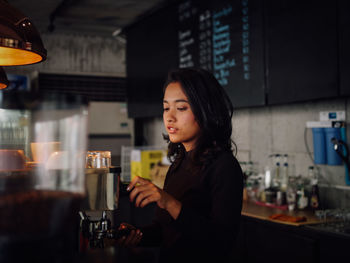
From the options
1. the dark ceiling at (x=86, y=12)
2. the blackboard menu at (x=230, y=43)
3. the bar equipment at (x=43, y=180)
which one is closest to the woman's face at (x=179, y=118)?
the bar equipment at (x=43, y=180)

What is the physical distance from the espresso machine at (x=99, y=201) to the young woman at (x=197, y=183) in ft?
0.38

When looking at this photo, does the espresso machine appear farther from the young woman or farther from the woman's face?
the woman's face

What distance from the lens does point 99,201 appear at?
879 millimetres

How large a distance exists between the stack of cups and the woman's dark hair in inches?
58.9

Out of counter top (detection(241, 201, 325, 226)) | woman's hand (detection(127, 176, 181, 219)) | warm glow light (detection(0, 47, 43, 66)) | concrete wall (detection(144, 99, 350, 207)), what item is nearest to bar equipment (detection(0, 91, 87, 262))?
woman's hand (detection(127, 176, 181, 219))

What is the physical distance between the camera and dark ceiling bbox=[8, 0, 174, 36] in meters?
4.23

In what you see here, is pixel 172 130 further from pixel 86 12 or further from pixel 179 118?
pixel 86 12

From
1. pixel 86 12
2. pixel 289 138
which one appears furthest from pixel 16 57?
pixel 86 12

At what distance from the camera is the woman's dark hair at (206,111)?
53.7 inches

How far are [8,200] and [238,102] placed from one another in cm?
259

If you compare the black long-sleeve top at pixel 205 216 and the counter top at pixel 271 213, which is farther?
the counter top at pixel 271 213

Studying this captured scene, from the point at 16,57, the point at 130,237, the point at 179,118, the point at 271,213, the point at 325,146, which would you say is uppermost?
the point at 16,57

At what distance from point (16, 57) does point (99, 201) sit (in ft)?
2.23

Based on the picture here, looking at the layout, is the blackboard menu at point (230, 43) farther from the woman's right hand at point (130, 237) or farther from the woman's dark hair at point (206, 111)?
the woman's right hand at point (130, 237)
